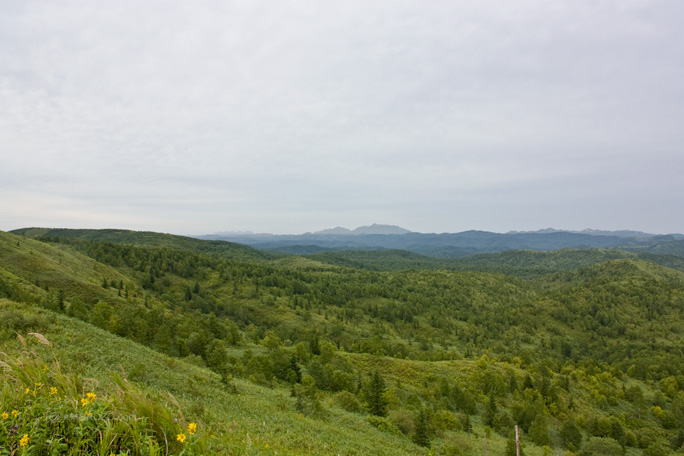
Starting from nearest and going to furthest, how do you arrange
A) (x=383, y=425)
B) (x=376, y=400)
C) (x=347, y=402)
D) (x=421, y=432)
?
1. (x=383, y=425)
2. (x=421, y=432)
3. (x=347, y=402)
4. (x=376, y=400)

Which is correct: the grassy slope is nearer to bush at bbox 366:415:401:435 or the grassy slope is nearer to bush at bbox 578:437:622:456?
bush at bbox 366:415:401:435

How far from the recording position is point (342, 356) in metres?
61.1

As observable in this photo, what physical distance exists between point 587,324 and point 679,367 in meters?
63.1

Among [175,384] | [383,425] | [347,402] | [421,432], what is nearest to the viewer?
[175,384]

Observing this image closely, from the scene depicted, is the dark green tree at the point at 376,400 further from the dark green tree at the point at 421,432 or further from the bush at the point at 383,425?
the dark green tree at the point at 421,432

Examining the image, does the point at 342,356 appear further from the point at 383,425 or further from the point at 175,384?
the point at 175,384

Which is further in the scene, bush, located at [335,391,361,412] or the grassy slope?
bush, located at [335,391,361,412]

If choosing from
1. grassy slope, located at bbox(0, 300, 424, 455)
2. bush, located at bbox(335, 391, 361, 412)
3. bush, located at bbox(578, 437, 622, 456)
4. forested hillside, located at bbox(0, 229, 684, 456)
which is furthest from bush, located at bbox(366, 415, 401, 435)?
bush, located at bbox(578, 437, 622, 456)

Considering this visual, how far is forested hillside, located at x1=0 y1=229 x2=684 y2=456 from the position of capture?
17156 millimetres

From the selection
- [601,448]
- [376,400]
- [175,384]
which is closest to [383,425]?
[376,400]

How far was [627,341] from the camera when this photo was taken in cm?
13688

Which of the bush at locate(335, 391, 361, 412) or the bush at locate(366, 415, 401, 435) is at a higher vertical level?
the bush at locate(366, 415, 401, 435)

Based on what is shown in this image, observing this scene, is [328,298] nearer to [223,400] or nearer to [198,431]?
[223,400]

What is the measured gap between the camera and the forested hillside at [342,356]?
17.2m
